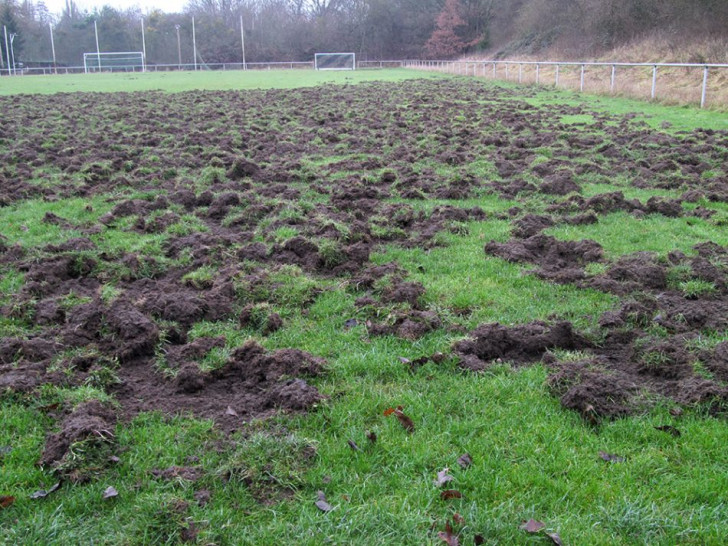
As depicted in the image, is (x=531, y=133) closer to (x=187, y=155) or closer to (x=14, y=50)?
(x=187, y=155)

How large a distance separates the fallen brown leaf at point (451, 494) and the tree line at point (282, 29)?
62098 millimetres

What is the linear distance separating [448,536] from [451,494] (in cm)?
30

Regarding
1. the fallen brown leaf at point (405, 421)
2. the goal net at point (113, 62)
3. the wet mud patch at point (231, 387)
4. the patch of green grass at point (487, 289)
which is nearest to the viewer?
the fallen brown leaf at point (405, 421)

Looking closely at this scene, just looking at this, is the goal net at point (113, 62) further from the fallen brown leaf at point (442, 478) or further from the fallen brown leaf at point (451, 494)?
the fallen brown leaf at point (451, 494)

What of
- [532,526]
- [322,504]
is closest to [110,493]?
[322,504]

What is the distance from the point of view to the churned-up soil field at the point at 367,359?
2.98 m

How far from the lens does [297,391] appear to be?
3908 mm

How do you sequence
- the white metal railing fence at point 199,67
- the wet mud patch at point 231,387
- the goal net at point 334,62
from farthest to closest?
1. the white metal railing fence at point 199,67
2. the goal net at point 334,62
3. the wet mud patch at point 231,387

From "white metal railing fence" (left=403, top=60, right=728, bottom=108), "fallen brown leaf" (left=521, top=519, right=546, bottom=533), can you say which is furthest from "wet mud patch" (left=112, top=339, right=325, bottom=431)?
"white metal railing fence" (left=403, top=60, right=728, bottom=108)

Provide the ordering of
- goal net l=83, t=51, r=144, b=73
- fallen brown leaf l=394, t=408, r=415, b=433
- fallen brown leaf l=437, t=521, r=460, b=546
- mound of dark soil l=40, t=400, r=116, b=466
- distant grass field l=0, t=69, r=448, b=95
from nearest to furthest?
fallen brown leaf l=437, t=521, r=460, b=546 → mound of dark soil l=40, t=400, r=116, b=466 → fallen brown leaf l=394, t=408, r=415, b=433 → distant grass field l=0, t=69, r=448, b=95 → goal net l=83, t=51, r=144, b=73

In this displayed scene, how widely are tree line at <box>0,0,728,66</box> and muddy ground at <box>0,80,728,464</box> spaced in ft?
174

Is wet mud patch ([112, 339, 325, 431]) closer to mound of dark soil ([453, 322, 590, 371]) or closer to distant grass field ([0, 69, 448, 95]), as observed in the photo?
mound of dark soil ([453, 322, 590, 371])

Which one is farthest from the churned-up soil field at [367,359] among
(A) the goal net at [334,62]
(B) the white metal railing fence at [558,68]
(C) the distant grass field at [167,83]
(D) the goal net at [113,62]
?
(D) the goal net at [113,62]

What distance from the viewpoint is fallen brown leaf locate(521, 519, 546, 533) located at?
2.81 m
